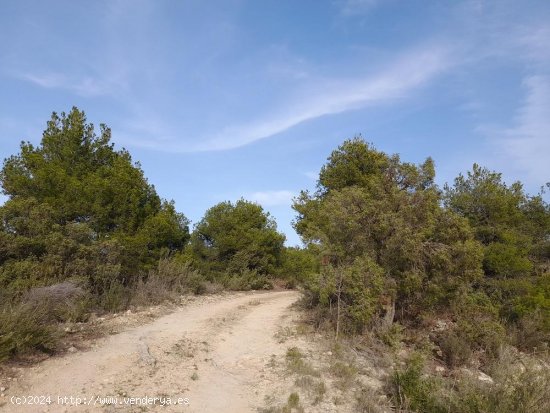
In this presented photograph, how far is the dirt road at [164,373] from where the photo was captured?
7.07m

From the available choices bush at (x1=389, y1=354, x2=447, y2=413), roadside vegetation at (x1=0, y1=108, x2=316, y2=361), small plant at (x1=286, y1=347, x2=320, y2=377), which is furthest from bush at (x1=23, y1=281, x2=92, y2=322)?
bush at (x1=389, y1=354, x2=447, y2=413)

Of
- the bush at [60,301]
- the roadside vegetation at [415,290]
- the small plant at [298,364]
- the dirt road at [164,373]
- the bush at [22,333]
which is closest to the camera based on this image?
the dirt road at [164,373]

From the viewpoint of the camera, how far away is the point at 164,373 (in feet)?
28.0

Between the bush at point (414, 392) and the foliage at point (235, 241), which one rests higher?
the foliage at point (235, 241)

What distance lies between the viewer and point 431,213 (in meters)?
13.1

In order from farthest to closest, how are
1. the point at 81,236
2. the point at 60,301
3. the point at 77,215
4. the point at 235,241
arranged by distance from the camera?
the point at 235,241
the point at 77,215
the point at 81,236
the point at 60,301

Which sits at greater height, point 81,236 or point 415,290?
point 81,236

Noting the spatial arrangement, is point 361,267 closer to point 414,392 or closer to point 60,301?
point 414,392

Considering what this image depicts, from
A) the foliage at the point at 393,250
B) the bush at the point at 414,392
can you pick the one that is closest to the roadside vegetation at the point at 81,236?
the foliage at the point at 393,250

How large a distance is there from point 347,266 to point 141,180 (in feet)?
33.2

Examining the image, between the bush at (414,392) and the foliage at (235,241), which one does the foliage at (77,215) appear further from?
the bush at (414,392)

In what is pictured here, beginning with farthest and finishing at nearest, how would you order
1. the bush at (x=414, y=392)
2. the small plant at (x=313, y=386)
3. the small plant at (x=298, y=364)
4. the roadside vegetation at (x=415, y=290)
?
the roadside vegetation at (x=415, y=290)
the small plant at (x=298, y=364)
the small plant at (x=313, y=386)
the bush at (x=414, y=392)

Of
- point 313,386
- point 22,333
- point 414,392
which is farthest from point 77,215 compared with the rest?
point 414,392

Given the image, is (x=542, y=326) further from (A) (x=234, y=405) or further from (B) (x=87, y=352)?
(B) (x=87, y=352)
